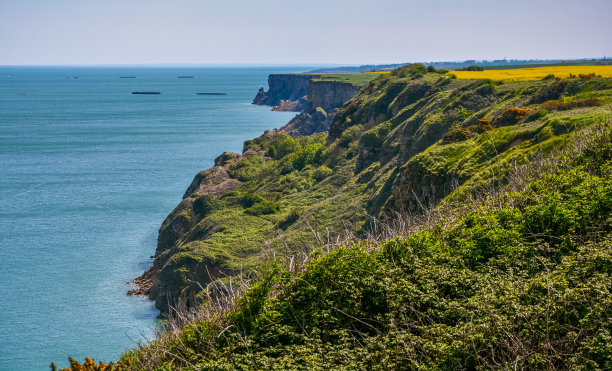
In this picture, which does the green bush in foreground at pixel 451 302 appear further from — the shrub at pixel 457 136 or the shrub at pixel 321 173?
the shrub at pixel 321 173

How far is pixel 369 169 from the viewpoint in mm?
39906

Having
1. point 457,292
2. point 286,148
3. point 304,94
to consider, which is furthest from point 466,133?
point 304,94

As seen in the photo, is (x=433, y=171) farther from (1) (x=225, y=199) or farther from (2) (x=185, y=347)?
(1) (x=225, y=199)

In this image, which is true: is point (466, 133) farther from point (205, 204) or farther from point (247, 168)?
point (247, 168)

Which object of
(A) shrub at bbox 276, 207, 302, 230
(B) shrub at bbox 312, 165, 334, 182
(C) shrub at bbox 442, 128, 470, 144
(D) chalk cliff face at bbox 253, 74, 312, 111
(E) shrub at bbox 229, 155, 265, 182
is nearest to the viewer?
(C) shrub at bbox 442, 128, 470, 144

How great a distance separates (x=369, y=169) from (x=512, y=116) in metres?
13.9

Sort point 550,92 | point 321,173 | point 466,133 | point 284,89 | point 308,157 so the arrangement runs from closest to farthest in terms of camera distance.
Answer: point 466,133 < point 550,92 < point 321,173 < point 308,157 < point 284,89

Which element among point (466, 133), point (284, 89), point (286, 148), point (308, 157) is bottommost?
point (286, 148)

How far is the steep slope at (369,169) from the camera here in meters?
23.2

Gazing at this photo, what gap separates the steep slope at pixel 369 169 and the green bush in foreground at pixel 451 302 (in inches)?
183

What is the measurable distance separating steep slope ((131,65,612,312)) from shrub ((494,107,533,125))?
0.06m

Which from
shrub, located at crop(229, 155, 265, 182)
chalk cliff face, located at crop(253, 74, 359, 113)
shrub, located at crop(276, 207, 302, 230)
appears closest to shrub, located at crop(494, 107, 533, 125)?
shrub, located at crop(276, 207, 302, 230)

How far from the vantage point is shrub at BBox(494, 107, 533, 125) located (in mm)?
26856

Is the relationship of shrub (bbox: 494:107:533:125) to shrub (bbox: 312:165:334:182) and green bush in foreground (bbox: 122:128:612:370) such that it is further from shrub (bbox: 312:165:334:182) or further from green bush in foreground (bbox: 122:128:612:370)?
shrub (bbox: 312:165:334:182)
